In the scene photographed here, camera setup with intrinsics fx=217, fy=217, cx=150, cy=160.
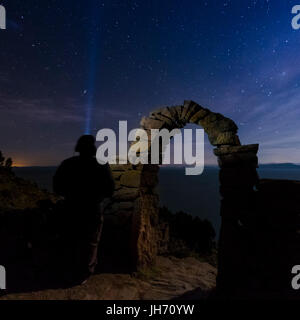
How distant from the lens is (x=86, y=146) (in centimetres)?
281

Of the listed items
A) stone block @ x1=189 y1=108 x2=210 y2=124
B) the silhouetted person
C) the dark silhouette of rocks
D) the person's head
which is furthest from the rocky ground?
stone block @ x1=189 y1=108 x2=210 y2=124

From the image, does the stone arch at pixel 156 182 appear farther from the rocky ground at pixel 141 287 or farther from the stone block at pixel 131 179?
the rocky ground at pixel 141 287

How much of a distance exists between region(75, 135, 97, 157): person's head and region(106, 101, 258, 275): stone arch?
86.1 inches

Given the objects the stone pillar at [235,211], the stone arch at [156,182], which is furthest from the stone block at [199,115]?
the stone pillar at [235,211]

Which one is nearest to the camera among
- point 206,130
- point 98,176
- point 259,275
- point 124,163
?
point 98,176

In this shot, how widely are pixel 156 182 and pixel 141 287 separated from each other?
7.70 feet

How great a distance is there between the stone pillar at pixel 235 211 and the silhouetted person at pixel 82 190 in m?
2.39

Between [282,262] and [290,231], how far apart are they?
0.45 metres

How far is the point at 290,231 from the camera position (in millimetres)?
2934

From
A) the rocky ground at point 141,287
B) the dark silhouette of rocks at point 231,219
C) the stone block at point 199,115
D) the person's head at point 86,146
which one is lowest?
the rocky ground at point 141,287

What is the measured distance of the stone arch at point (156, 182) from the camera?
4012 millimetres
